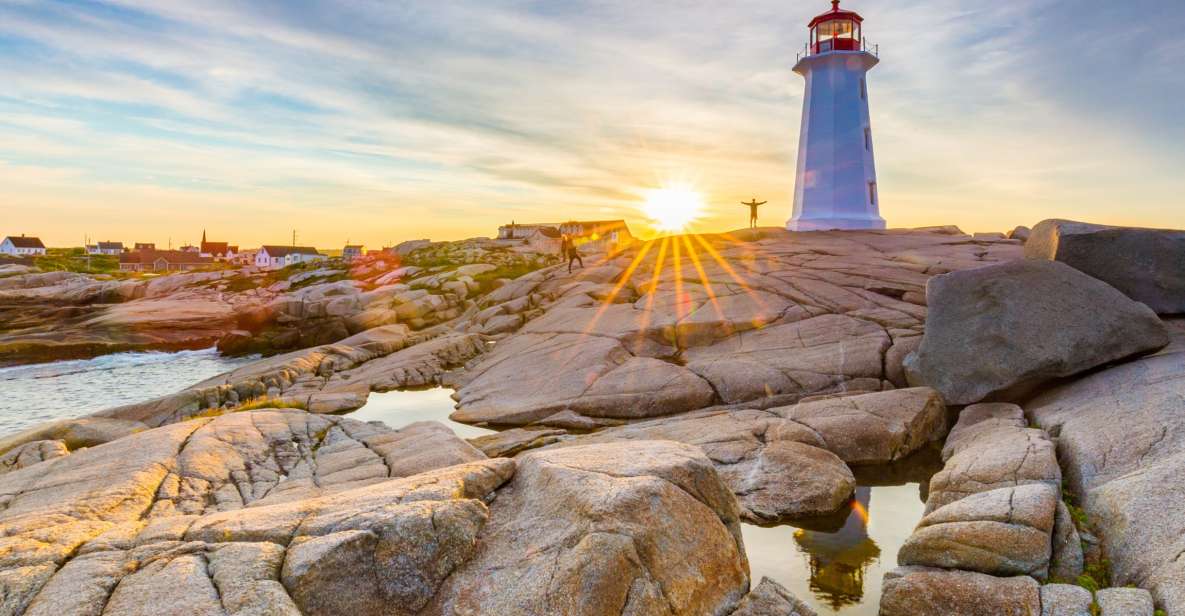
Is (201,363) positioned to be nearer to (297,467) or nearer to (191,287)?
(297,467)

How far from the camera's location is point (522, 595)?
6.51 m

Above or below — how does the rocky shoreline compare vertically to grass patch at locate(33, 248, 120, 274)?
below

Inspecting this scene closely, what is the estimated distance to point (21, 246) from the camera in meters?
151

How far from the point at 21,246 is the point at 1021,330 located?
663 ft

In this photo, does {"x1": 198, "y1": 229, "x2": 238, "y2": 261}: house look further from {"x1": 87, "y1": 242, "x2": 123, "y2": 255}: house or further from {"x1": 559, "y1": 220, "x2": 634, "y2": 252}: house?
{"x1": 559, "y1": 220, "x2": 634, "y2": 252}: house

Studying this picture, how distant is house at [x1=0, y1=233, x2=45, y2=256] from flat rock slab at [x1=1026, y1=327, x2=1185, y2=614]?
650 feet

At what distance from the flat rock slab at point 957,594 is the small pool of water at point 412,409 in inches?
493

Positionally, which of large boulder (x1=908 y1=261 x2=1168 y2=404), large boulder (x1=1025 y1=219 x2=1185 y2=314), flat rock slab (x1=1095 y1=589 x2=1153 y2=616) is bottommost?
flat rock slab (x1=1095 y1=589 x2=1153 y2=616)

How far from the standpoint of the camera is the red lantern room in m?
40.9

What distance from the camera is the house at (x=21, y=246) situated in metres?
150

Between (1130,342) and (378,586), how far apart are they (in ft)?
54.8

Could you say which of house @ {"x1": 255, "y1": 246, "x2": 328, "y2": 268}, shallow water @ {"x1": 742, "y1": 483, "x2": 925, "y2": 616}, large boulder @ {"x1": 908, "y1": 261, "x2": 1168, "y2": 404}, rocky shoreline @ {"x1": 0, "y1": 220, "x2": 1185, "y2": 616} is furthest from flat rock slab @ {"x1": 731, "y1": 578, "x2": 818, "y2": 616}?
house @ {"x1": 255, "y1": 246, "x2": 328, "y2": 268}

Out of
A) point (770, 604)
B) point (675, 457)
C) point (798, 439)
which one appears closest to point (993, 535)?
point (770, 604)

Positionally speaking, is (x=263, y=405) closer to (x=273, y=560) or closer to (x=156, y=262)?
(x=273, y=560)
